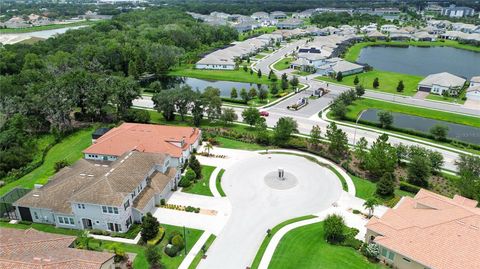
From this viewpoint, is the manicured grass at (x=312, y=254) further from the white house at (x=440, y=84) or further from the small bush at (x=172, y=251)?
the white house at (x=440, y=84)

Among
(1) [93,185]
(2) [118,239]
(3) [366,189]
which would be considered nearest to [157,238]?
(2) [118,239]

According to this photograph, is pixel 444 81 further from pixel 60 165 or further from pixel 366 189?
pixel 60 165

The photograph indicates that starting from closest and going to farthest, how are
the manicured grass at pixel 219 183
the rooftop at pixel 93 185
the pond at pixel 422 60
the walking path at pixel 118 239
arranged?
the walking path at pixel 118 239, the rooftop at pixel 93 185, the manicured grass at pixel 219 183, the pond at pixel 422 60

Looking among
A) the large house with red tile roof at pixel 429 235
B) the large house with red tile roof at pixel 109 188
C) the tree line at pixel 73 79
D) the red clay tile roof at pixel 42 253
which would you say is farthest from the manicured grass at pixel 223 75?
the red clay tile roof at pixel 42 253

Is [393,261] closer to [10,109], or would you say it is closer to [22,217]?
[22,217]

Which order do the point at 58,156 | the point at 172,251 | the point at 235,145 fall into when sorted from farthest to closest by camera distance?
the point at 235,145, the point at 58,156, the point at 172,251

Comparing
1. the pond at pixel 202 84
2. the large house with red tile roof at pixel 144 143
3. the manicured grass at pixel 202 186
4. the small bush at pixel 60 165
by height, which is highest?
the large house with red tile roof at pixel 144 143
